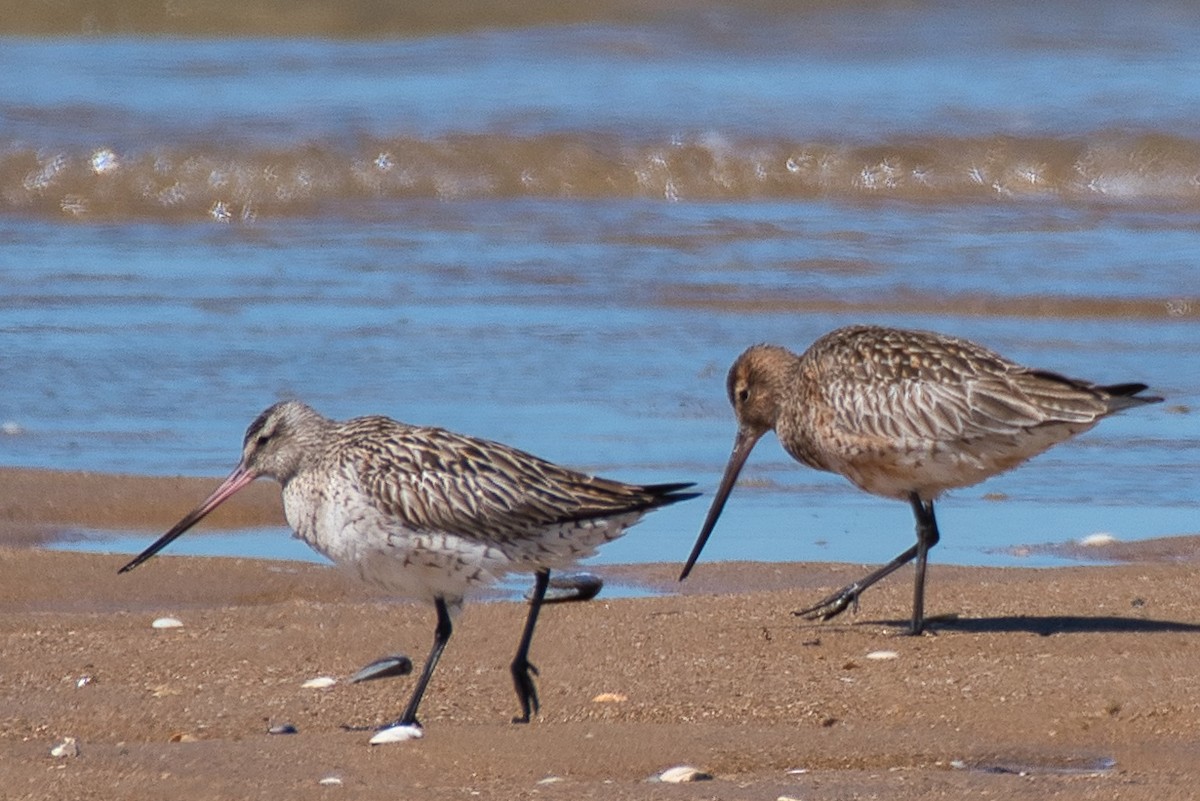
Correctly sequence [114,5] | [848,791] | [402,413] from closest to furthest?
1. [848,791]
2. [402,413]
3. [114,5]

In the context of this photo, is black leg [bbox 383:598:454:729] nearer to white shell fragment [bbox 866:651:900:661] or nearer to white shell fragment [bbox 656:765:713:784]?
white shell fragment [bbox 656:765:713:784]

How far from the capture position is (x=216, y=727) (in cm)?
555

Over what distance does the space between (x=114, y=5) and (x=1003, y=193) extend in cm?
1256

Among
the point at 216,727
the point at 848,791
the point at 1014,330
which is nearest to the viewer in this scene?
the point at 848,791

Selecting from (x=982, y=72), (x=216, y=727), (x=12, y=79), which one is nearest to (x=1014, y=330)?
(x=216, y=727)

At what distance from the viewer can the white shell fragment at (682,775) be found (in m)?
4.85

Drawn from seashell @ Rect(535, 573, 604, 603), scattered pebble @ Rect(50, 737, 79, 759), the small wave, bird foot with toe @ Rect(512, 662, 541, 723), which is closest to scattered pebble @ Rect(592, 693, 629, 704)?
bird foot with toe @ Rect(512, 662, 541, 723)

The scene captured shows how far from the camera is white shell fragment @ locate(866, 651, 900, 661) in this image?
6305 millimetres

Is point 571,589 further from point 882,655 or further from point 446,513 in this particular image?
point 446,513

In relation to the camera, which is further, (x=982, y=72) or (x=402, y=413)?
(x=982, y=72)

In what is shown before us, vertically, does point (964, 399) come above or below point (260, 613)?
above

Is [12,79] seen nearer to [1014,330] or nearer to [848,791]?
[1014,330]

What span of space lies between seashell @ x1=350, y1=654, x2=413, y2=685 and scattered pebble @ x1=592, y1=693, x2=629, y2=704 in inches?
24.7

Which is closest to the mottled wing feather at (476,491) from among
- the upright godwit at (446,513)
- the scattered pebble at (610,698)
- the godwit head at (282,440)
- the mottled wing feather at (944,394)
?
the upright godwit at (446,513)
